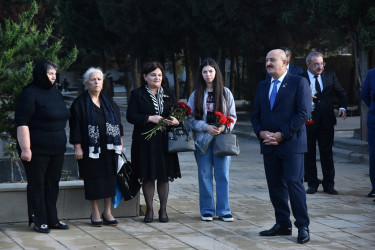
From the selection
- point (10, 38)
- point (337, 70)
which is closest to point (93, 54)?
point (337, 70)

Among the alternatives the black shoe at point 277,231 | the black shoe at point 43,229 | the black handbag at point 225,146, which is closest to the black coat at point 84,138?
the black shoe at point 43,229

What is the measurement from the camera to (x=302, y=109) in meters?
7.23

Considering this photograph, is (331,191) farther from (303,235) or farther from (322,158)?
(303,235)

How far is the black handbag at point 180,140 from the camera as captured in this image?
26.2 feet

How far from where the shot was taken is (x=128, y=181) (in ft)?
26.9

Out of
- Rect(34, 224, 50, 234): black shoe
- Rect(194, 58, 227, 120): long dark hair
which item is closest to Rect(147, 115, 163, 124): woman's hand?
Rect(194, 58, 227, 120): long dark hair

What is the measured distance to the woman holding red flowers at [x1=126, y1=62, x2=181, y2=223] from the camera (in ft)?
26.6

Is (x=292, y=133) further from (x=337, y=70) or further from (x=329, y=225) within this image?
(x=337, y=70)

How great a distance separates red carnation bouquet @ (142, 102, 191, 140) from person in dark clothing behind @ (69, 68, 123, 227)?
0.33 m

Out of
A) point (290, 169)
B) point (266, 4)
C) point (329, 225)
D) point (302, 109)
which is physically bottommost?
point (329, 225)

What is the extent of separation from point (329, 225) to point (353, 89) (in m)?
19.7

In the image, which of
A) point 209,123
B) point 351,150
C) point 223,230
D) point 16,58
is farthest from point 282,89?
point 351,150

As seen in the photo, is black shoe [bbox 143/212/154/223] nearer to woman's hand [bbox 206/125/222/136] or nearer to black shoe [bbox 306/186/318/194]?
woman's hand [bbox 206/125/222/136]

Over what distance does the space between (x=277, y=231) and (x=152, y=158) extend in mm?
1579
